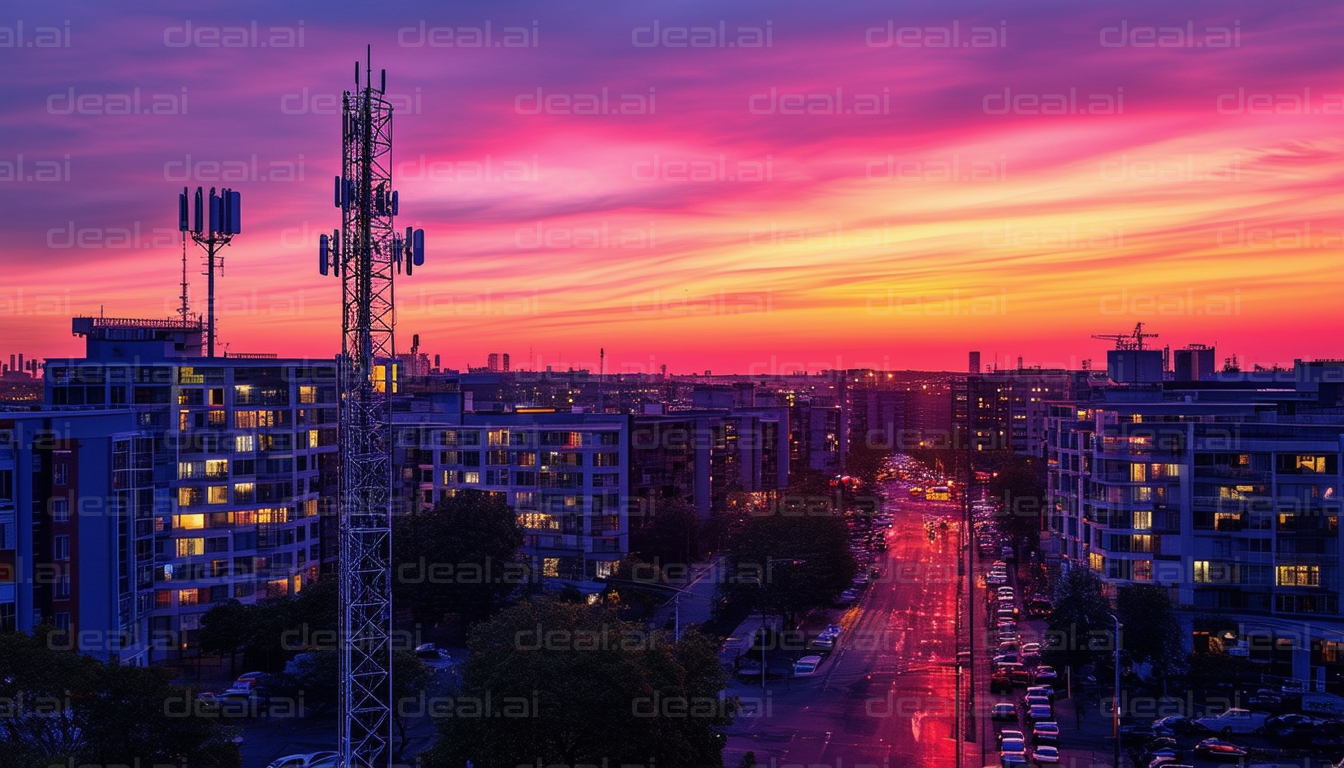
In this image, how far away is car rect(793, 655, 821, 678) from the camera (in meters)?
33.5

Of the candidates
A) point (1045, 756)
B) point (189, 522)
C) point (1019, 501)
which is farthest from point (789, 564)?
point (1019, 501)

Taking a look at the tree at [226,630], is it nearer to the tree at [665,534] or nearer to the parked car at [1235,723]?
the tree at [665,534]

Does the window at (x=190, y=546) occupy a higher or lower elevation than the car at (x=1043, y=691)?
higher

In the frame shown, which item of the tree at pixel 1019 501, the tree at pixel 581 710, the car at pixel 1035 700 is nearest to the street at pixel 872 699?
the car at pixel 1035 700

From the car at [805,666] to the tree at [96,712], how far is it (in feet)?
62.5

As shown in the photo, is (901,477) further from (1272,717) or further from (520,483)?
(1272,717)

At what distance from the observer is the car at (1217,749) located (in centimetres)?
2548

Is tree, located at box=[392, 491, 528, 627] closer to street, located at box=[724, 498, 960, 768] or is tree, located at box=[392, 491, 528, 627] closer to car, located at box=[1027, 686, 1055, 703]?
street, located at box=[724, 498, 960, 768]

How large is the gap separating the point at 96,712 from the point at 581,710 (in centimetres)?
749

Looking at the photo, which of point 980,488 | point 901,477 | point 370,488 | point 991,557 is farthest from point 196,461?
point 901,477

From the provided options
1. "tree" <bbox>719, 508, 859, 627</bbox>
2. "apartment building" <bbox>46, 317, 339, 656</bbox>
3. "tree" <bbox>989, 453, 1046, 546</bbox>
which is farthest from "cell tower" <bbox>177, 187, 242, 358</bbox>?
"tree" <bbox>989, 453, 1046, 546</bbox>

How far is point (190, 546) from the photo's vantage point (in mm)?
37656

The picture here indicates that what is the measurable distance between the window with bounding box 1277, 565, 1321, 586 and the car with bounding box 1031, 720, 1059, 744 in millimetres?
10211

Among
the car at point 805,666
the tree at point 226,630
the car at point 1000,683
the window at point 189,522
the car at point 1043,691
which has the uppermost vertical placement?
the window at point 189,522
